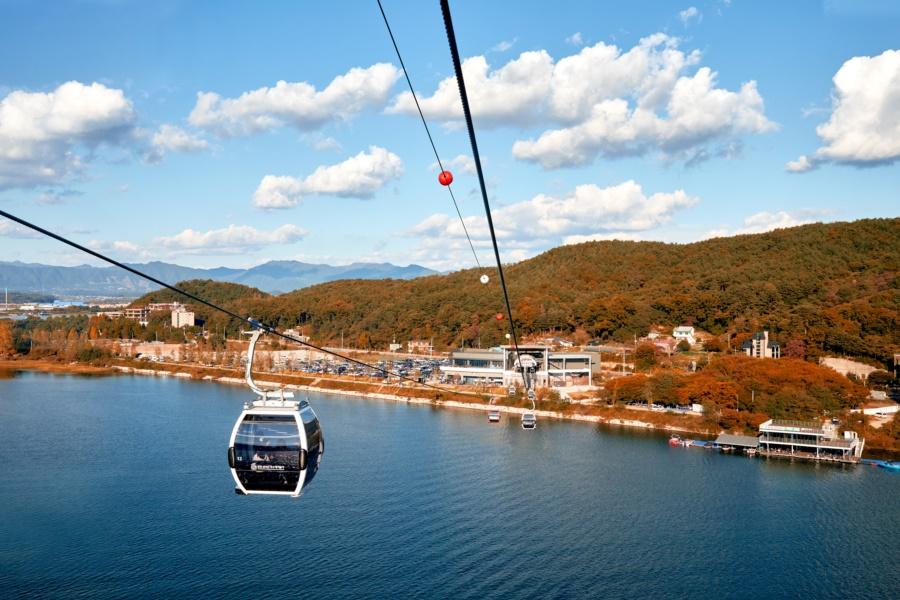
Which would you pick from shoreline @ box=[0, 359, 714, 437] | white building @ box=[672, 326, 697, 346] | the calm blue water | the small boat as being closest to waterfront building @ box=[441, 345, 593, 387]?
shoreline @ box=[0, 359, 714, 437]

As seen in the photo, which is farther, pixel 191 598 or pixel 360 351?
pixel 360 351

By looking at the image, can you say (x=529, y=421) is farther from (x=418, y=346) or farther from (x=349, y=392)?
(x=418, y=346)

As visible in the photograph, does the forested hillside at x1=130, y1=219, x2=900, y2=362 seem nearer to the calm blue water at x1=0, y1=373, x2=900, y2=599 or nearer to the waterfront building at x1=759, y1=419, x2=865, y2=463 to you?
the waterfront building at x1=759, y1=419, x2=865, y2=463

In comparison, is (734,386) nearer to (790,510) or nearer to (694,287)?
(790,510)

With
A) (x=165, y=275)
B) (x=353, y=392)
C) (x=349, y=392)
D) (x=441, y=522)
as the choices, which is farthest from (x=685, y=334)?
(x=165, y=275)

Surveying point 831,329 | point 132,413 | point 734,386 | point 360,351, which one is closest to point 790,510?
point 734,386

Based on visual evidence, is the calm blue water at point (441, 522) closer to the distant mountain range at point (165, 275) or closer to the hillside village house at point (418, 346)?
the hillside village house at point (418, 346)
